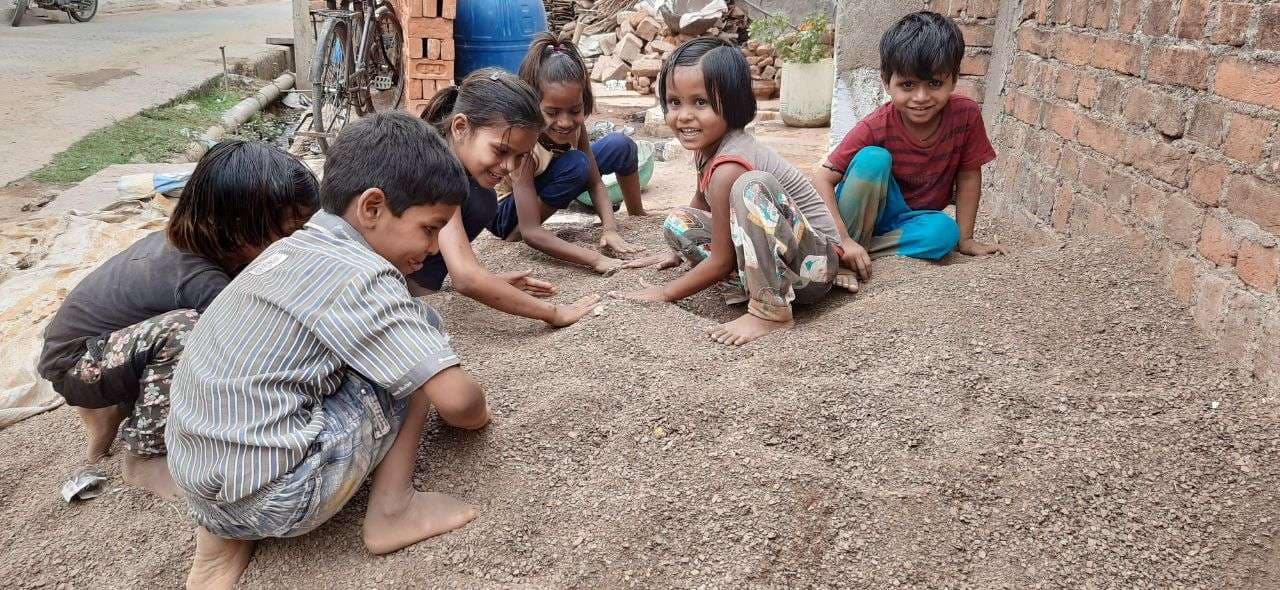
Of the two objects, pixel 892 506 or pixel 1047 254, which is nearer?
pixel 892 506

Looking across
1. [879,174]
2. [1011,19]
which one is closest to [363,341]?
[879,174]

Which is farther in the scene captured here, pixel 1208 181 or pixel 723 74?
pixel 723 74

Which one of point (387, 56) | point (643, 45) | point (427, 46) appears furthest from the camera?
point (643, 45)

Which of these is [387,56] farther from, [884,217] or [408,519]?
[408,519]

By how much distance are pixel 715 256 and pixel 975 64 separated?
1.82 m

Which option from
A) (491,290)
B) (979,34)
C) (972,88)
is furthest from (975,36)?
(491,290)

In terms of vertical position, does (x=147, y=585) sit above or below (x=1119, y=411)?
below

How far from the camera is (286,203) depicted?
6.08 ft

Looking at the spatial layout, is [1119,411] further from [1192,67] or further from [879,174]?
[879,174]

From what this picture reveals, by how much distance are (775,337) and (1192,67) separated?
46.7 inches

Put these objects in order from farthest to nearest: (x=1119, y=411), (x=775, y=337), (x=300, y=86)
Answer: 1. (x=300, y=86)
2. (x=775, y=337)
3. (x=1119, y=411)

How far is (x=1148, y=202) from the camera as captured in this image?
2.20 metres

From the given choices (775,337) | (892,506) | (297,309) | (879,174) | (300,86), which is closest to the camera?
(297,309)

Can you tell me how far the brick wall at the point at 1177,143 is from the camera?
69.5 inches
